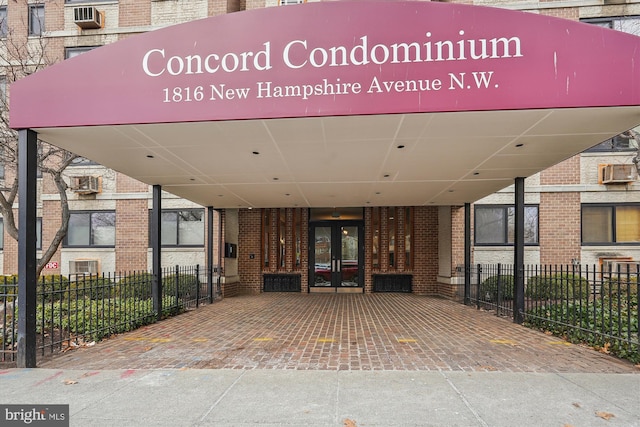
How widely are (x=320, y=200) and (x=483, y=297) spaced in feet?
18.3

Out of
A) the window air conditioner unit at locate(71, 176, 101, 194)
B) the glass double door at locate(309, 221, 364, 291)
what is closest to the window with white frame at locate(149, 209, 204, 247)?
the window air conditioner unit at locate(71, 176, 101, 194)

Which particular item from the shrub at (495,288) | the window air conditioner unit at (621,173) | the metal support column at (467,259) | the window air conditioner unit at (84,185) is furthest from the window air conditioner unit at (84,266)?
the window air conditioner unit at (621,173)

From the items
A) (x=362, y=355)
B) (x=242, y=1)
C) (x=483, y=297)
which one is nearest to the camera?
(x=362, y=355)

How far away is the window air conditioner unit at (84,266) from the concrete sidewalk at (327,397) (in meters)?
10.6

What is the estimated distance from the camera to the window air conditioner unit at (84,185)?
47.2 feet

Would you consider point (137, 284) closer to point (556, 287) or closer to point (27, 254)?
point (27, 254)

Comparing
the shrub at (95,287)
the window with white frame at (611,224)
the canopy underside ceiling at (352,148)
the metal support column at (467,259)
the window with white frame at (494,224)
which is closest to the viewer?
the canopy underside ceiling at (352,148)

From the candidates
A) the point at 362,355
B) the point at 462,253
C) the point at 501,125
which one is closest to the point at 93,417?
the point at 362,355

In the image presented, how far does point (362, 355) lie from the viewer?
18.6 feet

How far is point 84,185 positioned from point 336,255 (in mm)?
9658

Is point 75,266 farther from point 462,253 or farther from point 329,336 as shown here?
point 462,253

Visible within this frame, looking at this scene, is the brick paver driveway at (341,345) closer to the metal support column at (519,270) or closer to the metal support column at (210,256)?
the metal support column at (519,270)

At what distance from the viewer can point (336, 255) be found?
15.4 meters

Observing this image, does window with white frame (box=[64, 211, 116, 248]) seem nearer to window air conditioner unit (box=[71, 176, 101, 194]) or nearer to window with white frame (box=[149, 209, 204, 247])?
window air conditioner unit (box=[71, 176, 101, 194])
